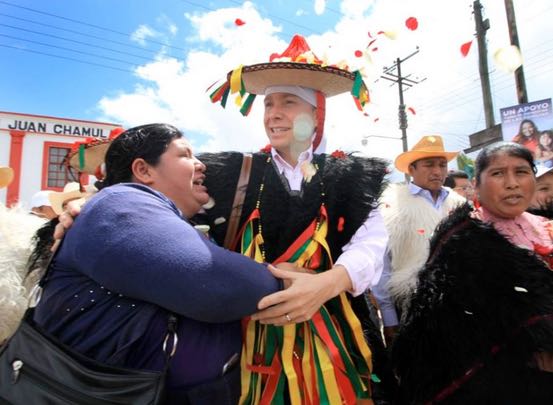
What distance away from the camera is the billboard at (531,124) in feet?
24.4

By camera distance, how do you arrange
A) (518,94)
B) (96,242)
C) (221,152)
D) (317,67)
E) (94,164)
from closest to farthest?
1. (96,242)
2. (317,67)
3. (221,152)
4. (94,164)
5. (518,94)

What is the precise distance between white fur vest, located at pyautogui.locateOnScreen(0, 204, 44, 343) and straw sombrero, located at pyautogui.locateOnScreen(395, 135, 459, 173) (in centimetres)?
336

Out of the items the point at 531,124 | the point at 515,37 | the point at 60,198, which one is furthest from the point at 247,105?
the point at 515,37

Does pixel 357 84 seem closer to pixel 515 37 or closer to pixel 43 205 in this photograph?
pixel 43 205

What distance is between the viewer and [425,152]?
376 cm

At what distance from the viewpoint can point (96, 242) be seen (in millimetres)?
1053

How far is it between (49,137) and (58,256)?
751 inches

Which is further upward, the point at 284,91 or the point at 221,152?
the point at 284,91

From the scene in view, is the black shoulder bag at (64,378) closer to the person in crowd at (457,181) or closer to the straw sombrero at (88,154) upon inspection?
the straw sombrero at (88,154)

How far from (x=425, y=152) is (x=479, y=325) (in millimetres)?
2461

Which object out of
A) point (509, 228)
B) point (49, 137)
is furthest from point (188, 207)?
point (49, 137)

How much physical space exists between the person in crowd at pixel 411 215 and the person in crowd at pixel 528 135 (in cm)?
517

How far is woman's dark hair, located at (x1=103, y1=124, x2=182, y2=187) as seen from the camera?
1479mm

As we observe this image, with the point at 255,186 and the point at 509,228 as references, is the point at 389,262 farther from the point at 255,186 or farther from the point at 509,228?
the point at 255,186
